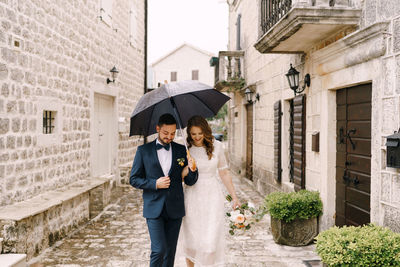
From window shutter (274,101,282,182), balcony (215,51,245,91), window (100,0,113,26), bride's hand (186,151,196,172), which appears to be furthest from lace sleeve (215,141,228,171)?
balcony (215,51,245,91)

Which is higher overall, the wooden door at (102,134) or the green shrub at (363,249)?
the wooden door at (102,134)

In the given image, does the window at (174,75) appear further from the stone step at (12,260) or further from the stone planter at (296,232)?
the stone step at (12,260)

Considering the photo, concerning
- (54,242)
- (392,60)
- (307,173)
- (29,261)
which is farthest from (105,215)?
(392,60)

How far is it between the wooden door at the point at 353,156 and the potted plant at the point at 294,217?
0.35 meters

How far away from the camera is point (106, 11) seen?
9.08 m

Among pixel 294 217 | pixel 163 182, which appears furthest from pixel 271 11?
pixel 163 182

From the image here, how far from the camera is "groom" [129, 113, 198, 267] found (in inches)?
131

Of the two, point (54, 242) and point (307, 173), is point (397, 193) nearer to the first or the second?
point (307, 173)

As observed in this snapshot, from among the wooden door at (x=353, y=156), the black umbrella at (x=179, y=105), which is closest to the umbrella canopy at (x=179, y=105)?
the black umbrella at (x=179, y=105)

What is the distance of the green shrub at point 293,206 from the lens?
5.29 metres

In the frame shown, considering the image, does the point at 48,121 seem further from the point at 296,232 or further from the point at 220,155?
the point at 296,232

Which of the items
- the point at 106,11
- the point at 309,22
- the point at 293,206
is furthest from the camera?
the point at 106,11

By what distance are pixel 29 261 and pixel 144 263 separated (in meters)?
1.47

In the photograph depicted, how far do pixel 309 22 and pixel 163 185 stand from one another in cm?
290
